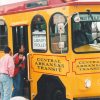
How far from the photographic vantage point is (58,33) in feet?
30.6

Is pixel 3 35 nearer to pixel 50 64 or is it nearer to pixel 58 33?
pixel 50 64

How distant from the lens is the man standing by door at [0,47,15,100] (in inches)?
407

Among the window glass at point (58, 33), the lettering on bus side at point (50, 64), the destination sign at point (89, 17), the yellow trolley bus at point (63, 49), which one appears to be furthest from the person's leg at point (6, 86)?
the destination sign at point (89, 17)

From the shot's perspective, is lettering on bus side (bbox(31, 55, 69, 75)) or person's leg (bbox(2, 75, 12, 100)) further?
person's leg (bbox(2, 75, 12, 100))

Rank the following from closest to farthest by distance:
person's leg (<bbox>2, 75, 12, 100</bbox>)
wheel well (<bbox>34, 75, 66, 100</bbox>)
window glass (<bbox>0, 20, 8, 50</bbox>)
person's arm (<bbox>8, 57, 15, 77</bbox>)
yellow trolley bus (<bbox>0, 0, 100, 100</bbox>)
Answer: yellow trolley bus (<bbox>0, 0, 100, 100</bbox>)
wheel well (<bbox>34, 75, 66, 100</bbox>)
person's arm (<bbox>8, 57, 15, 77</bbox>)
person's leg (<bbox>2, 75, 12, 100</bbox>)
window glass (<bbox>0, 20, 8, 50</bbox>)

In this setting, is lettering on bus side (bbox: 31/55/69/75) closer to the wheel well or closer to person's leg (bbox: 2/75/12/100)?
the wheel well

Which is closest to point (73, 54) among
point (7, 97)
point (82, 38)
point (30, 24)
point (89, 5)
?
point (82, 38)

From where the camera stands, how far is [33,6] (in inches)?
407

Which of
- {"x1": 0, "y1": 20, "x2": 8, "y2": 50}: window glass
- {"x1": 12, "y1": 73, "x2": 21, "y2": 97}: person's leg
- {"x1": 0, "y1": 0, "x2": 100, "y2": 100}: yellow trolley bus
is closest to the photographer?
{"x1": 0, "y1": 0, "x2": 100, "y2": 100}: yellow trolley bus

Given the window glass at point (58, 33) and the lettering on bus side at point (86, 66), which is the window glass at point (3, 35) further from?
the lettering on bus side at point (86, 66)

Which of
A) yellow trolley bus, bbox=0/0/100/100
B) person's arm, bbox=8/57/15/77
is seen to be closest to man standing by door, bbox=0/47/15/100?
person's arm, bbox=8/57/15/77

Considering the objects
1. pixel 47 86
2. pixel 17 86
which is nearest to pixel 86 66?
pixel 47 86

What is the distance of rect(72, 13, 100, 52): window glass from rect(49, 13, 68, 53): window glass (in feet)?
0.75

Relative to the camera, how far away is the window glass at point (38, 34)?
985 cm
